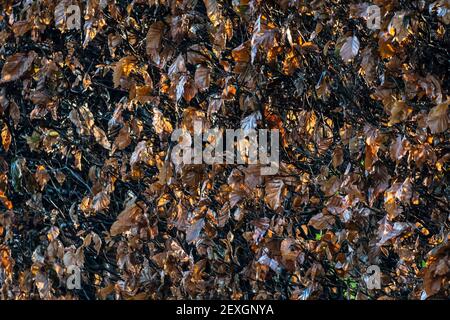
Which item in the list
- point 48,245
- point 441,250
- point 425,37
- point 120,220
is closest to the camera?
point 441,250

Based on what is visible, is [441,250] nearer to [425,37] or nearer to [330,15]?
[425,37]

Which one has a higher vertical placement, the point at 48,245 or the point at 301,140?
the point at 301,140

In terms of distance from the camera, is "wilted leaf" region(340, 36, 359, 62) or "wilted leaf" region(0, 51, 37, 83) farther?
"wilted leaf" region(0, 51, 37, 83)

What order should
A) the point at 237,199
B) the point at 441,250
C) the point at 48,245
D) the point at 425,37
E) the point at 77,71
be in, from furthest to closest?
the point at 48,245 → the point at 77,71 → the point at 237,199 → the point at 425,37 → the point at 441,250

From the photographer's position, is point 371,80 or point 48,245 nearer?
point 371,80

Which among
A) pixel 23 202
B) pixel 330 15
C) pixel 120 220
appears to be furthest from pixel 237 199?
pixel 23 202

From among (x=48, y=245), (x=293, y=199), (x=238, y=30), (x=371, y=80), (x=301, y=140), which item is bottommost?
(x=48, y=245)

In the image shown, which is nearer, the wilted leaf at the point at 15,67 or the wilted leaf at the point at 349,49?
the wilted leaf at the point at 349,49

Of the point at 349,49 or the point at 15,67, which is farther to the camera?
the point at 15,67

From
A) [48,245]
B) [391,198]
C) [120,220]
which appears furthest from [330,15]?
[48,245]
